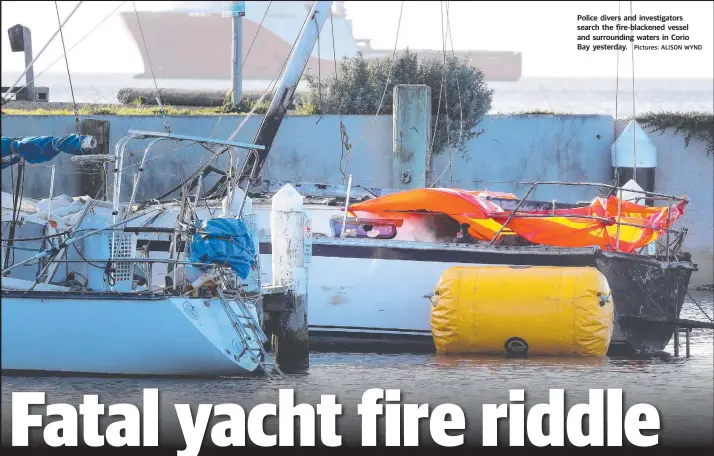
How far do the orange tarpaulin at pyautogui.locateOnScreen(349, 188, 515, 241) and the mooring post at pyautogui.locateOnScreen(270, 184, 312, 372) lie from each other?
2.13 meters

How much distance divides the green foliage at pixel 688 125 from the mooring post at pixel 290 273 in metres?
9.68

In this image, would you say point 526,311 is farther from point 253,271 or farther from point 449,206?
point 253,271

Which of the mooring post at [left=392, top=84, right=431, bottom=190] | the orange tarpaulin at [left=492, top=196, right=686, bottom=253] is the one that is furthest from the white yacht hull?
the mooring post at [left=392, top=84, right=431, bottom=190]

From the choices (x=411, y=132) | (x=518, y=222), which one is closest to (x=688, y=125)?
(x=411, y=132)

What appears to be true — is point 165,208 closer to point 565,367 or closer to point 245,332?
point 245,332

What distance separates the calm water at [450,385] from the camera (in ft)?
39.7

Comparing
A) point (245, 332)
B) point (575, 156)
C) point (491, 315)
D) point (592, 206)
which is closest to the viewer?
point (245, 332)

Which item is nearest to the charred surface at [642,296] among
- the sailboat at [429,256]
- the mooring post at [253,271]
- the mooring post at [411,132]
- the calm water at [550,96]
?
the sailboat at [429,256]

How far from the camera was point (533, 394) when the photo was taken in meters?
13.3

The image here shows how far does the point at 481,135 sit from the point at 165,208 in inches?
300

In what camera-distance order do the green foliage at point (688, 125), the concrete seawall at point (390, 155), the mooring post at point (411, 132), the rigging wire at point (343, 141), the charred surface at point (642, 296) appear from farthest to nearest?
the green foliage at point (688, 125)
the concrete seawall at point (390, 155)
the mooring post at point (411, 132)
the rigging wire at point (343, 141)
the charred surface at point (642, 296)

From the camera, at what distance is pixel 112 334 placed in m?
13.7

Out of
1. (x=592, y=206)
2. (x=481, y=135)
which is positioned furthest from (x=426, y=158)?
(x=592, y=206)

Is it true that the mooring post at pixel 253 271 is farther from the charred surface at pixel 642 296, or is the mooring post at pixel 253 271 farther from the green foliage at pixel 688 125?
the green foliage at pixel 688 125
